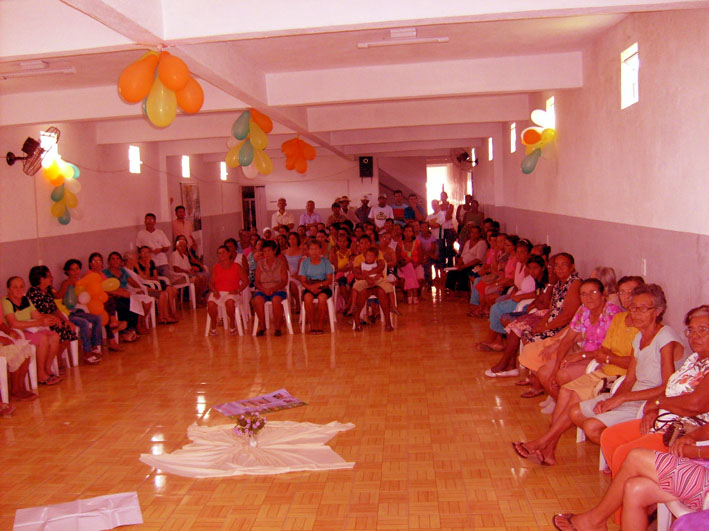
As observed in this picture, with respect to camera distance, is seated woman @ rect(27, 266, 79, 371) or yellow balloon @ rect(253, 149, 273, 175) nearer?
seated woman @ rect(27, 266, 79, 371)

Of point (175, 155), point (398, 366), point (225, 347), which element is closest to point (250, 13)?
point (398, 366)

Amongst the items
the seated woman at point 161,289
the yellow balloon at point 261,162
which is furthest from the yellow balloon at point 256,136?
the seated woman at point 161,289

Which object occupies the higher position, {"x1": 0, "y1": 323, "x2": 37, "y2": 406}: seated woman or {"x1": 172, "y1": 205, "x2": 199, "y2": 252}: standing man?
{"x1": 172, "y1": 205, "x2": 199, "y2": 252}: standing man

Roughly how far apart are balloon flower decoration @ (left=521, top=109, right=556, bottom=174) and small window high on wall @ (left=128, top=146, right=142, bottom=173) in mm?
6956

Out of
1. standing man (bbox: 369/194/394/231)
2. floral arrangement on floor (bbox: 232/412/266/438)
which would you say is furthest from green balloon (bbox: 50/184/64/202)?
standing man (bbox: 369/194/394/231)

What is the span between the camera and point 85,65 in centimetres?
631

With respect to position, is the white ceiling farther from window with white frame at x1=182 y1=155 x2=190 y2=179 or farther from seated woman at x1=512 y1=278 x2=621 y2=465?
window with white frame at x1=182 y1=155 x2=190 y2=179

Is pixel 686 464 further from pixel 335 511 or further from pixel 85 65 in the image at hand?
pixel 85 65

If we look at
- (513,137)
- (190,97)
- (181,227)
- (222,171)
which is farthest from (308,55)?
(222,171)

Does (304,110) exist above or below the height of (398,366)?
above

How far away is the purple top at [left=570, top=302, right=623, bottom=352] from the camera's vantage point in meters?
4.67

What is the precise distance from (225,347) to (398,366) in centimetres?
242

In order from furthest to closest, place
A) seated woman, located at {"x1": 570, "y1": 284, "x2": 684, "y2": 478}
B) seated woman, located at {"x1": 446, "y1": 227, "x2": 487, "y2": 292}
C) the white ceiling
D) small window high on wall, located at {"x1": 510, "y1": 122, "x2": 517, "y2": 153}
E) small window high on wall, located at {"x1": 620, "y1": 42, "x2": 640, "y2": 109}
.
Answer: small window high on wall, located at {"x1": 510, "y1": 122, "x2": 517, "y2": 153}
seated woman, located at {"x1": 446, "y1": 227, "x2": 487, "y2": 292}
small window high on wall, located at {"x1": 620, "y1": 42, "x2": 640, "y2": 109}
the white ceiling
seated woman, located at {"x1": 570, "y1": 284, "x2": 684, "y2": 478}

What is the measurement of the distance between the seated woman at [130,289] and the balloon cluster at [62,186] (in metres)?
0.84
